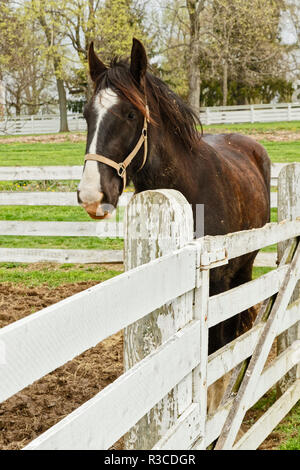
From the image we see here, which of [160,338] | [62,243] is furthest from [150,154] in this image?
[62,243]

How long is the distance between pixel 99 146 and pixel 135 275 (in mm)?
1727

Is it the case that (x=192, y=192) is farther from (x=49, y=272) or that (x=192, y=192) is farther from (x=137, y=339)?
(x=49, y=272)

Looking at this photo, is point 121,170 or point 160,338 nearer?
point 160,338

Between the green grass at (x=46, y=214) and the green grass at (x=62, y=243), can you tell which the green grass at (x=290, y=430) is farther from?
the green grass at (x=46, y=214)

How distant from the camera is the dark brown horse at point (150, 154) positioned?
125 inches

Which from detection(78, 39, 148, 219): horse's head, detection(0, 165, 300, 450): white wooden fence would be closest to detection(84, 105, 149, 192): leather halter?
detection(78, 39, 148, 219): horse's head

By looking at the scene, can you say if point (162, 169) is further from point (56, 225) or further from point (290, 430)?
point (56, 225)

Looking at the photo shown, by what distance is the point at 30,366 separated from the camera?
3.70ft

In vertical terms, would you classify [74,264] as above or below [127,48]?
below

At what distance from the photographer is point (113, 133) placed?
3.25 meters

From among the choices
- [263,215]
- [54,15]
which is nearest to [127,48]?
[54,15]

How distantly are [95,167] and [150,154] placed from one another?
1.61ft

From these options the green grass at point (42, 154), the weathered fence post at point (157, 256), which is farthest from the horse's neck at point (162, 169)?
the green grass at point (42, 154)

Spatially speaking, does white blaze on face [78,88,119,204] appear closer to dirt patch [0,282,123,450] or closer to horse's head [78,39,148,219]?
horse's head [78,39,148,219]
